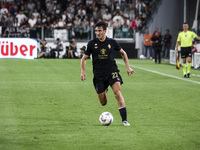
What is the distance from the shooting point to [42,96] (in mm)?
13914

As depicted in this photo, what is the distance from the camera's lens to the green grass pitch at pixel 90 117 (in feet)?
25.5

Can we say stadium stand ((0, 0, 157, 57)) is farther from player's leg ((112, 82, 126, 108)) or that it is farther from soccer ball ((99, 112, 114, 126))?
soccer ball ((99, 112, 114, 126))

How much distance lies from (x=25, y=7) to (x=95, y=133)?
103 ft

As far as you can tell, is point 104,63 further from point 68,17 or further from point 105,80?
point 68,17

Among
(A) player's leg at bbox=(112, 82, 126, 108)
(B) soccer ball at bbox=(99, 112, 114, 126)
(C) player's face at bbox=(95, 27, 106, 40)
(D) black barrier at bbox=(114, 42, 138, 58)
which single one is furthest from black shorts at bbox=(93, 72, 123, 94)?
(D) black barrier at bbox=(114, 42, 138, 58)

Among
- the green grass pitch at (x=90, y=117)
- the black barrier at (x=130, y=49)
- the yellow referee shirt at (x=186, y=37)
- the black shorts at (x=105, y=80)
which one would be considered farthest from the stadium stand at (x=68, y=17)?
the black shorts at (x=105, y=80)

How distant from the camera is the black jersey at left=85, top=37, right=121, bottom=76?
953cm

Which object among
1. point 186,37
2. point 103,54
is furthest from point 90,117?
point 186,37

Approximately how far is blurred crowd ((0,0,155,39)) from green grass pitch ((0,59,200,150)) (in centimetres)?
1908

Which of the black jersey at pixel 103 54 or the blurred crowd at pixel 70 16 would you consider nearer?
the black jersey at pixel 103 54

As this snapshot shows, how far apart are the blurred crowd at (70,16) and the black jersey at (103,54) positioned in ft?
87.4

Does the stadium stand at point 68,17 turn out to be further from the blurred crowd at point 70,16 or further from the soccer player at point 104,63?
the soccer player at point 104,63

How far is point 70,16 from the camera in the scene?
38.8 m

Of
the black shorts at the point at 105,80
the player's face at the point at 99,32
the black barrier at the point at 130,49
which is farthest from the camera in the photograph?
the black barrier at the point at 130,49
